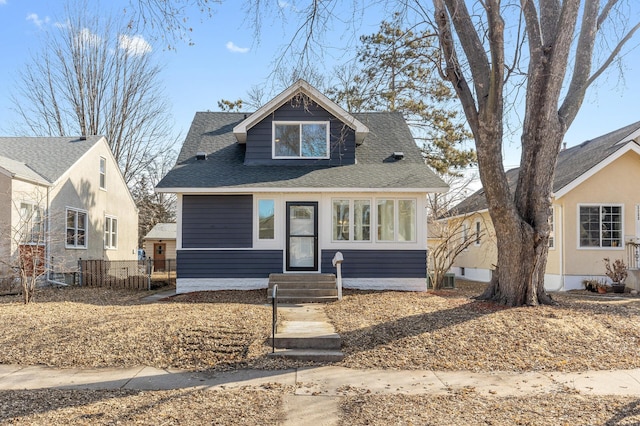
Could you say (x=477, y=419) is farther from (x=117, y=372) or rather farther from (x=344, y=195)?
(x=344, y=195)

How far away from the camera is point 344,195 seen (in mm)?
13641

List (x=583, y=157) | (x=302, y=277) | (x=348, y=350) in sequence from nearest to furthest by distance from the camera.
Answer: (x=348, y=350), (x=302, y=277), (x=583, y=157)

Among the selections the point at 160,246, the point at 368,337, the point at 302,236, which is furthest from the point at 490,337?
the point at 160,246

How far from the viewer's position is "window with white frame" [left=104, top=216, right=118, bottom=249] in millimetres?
20875

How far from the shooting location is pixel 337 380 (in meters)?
6.02

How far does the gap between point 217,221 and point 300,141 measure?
3.40 metres

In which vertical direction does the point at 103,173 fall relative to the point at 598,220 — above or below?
above

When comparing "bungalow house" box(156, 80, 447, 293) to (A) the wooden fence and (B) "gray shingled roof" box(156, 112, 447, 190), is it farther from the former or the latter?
(A) the wooden fence

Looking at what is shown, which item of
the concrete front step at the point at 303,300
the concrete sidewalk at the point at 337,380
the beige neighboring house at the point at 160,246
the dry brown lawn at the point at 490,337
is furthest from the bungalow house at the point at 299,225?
the beige neighboring house at the point at 160,246

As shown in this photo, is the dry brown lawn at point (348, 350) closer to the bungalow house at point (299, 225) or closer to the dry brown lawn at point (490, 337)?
the dry brown lawn at point (490, 337)

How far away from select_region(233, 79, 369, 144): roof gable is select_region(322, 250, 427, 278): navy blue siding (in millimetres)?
3664

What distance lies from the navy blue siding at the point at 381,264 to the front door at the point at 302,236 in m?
0.40

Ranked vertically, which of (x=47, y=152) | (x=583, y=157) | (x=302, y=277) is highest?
(x=47, y=152)

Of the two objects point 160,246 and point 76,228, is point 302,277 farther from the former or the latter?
point 160,246
